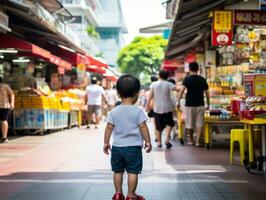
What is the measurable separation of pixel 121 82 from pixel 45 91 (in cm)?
1084

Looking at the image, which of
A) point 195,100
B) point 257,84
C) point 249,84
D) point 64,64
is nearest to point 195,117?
point 195,100

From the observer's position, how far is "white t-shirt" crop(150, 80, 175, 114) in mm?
11625

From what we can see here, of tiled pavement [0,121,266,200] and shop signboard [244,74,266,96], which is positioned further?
shop signboard [244,74,266,96]

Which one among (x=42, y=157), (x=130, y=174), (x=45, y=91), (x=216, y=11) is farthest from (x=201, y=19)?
(x=130, y=174)

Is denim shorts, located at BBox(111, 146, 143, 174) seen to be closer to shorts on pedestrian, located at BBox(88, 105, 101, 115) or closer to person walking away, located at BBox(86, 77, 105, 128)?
person walking away, located at BBox(86, 77, 105, 128)

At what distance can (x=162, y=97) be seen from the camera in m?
11.6

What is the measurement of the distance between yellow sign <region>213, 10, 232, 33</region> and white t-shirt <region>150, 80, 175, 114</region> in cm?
177

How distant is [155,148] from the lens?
1150 cm

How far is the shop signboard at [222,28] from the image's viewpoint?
11.6 metres

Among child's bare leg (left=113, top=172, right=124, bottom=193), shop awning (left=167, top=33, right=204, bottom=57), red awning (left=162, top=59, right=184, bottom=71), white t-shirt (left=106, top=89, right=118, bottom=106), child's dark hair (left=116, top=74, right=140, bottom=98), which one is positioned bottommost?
child's bare leg (left=113, top=172, right=124, bottom=193)

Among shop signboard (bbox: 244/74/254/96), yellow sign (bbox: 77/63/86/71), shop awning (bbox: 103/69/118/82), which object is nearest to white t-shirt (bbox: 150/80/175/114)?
shop signboard (bbox: 244/74/254/96)

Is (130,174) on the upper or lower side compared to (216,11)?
lower

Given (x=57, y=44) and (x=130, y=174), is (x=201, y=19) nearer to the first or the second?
(x=57, y=44)

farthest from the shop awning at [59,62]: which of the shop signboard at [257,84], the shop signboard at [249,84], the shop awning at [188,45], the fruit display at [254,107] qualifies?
the fruit display at [254,107]
